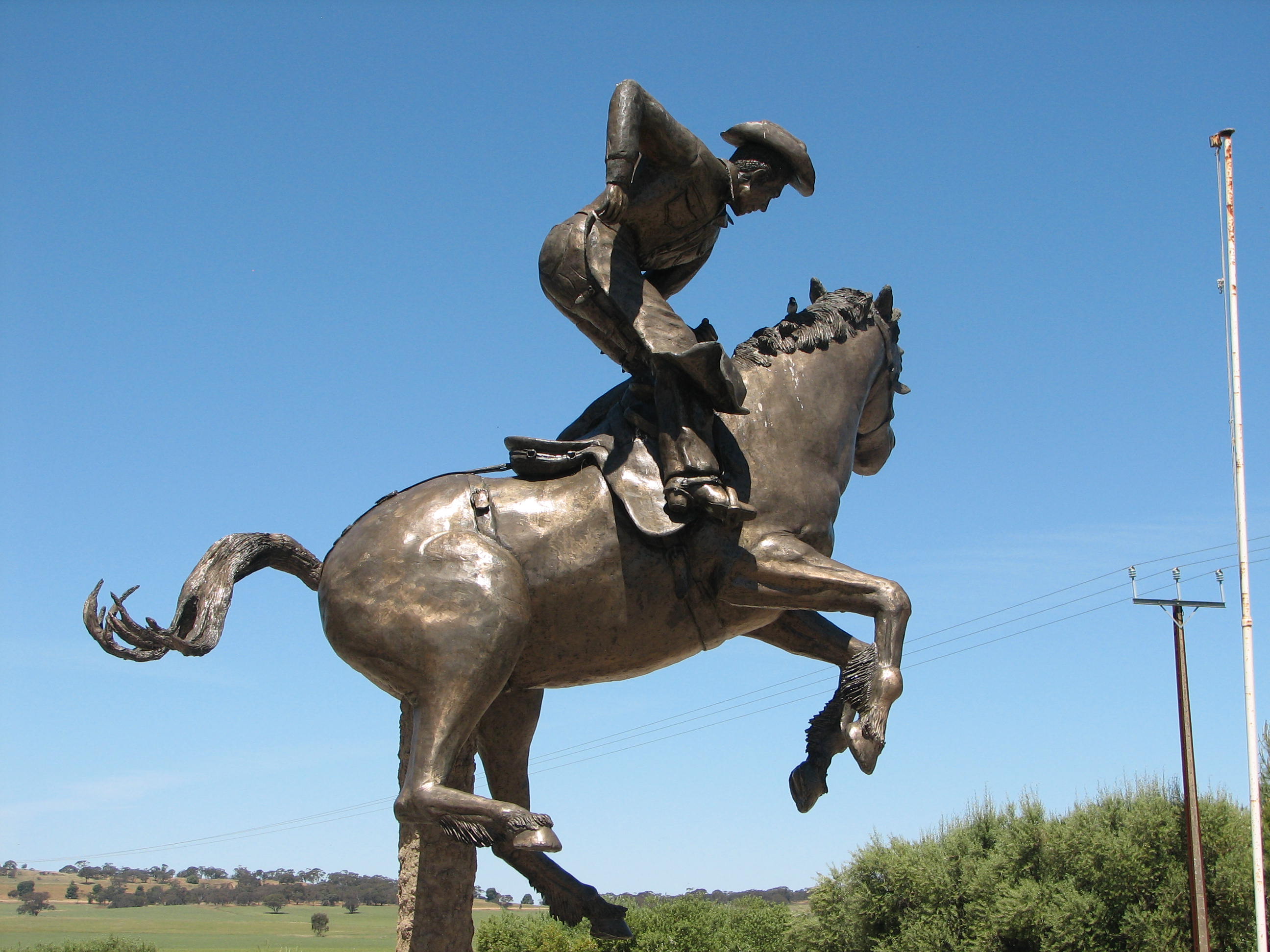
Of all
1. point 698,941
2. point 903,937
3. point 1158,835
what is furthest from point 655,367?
point 698,941

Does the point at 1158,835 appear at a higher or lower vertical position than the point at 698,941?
higher

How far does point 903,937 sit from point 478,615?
32.6 meters

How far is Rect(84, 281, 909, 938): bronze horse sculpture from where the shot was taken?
5.98 metres

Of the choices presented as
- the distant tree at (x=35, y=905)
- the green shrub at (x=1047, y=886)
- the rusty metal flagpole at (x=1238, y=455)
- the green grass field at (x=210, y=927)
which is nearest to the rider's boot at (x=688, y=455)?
the rusty metal flagpole at (x=1238, y=455)

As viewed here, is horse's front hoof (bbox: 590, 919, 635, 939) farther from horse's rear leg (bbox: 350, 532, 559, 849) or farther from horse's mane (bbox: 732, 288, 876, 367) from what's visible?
horse's mane (bbox: 732, 288, 876, 367)

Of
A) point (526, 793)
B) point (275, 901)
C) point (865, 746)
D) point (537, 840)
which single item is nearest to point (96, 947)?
point (275, 901)

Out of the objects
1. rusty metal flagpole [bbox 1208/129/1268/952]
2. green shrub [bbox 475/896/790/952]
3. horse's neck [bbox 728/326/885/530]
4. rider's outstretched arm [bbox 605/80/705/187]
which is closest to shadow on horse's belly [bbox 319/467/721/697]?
horse's neck [bbox 728/326/885/530]

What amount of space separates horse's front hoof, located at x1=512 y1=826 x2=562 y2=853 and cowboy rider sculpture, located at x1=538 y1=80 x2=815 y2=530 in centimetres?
156

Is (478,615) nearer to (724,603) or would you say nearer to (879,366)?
(724,603)

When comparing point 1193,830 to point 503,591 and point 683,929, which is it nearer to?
point 503,591

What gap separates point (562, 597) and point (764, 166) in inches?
102

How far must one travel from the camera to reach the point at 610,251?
6.74 metres

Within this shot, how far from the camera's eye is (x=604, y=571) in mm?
6238

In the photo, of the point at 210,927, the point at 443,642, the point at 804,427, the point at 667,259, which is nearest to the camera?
the point at 443,642
